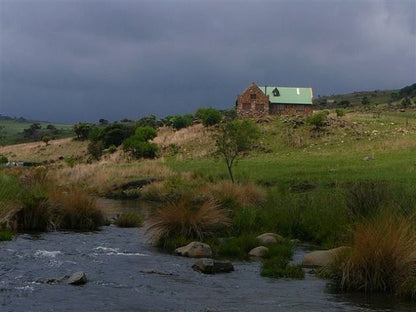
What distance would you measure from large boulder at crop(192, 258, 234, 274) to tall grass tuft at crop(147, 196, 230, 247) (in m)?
4.43

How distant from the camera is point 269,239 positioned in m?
22.4

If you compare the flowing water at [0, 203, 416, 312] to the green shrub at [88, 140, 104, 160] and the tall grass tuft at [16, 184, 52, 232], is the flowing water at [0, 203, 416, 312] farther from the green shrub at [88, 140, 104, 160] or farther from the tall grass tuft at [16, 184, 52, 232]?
the green shrub at [88, 140, 104, 160]

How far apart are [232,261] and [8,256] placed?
305 inches

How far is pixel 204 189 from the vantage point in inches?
1446

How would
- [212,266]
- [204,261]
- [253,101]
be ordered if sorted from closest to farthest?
[212,266], [204,261], [253,101]

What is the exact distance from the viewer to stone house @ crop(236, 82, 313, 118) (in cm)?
10631

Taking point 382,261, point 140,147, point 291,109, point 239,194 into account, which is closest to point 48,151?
point 140,147

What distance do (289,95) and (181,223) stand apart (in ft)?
298

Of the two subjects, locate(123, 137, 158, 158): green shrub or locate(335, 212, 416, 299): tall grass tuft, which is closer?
locate(335, 212, 416, 299): tall grass tuft

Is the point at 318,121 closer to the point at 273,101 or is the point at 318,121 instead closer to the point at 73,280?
the point at 273,101

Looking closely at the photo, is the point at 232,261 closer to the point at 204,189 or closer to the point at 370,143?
the point at 204,189

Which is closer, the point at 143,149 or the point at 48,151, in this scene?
the point at 143,149

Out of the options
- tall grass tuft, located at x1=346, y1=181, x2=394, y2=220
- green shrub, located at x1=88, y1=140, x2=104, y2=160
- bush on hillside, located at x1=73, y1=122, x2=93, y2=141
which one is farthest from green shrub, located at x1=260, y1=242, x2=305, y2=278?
bush on hillside, located at x1=73, y1=122, x2=93, y2=141

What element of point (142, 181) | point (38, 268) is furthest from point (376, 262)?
point (142, 181)
